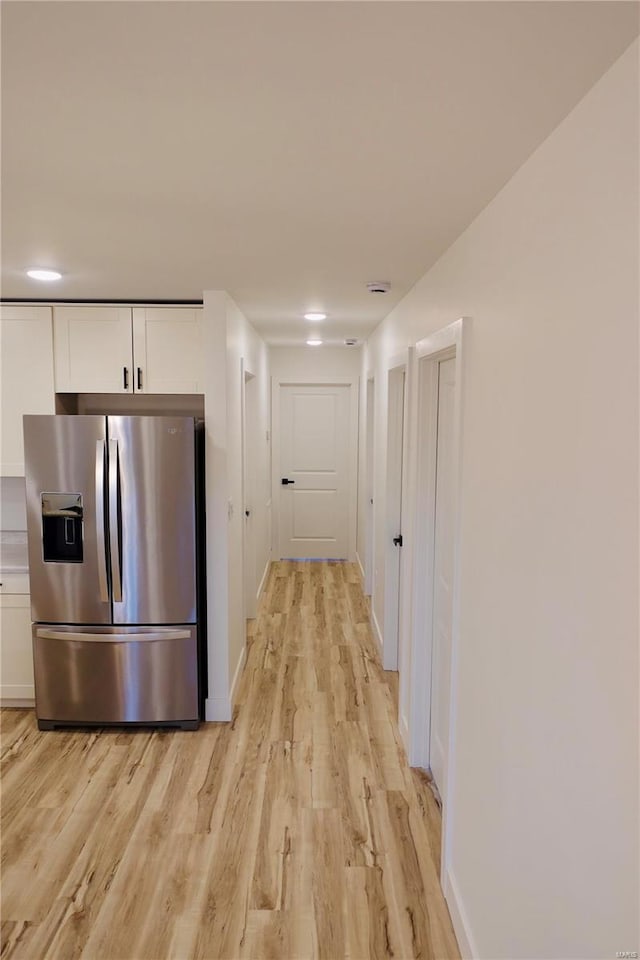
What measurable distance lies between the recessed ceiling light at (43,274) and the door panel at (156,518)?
0.70 m

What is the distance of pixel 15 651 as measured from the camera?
11.6 ft

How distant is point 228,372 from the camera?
3.40 m

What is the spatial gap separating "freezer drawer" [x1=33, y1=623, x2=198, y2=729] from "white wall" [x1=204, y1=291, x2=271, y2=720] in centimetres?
17

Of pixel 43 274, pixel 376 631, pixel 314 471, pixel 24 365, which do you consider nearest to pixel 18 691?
pixel 24 365

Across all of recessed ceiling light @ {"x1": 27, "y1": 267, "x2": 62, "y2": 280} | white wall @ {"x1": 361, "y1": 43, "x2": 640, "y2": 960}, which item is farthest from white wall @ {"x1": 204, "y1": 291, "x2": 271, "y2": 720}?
white wall @ {"x1": 361, "y1": 43, "x2": 640, "y2": 960}

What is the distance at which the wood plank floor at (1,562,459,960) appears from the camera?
206 cm

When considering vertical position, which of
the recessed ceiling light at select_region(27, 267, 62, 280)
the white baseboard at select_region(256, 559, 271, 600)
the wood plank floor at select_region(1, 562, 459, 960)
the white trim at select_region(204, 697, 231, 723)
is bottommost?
the wood plank floor at select_region(1, 562, 459, 960)

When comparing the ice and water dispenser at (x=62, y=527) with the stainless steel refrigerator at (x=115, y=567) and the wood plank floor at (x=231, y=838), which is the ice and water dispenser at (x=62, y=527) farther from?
the wood plank floor at (x=231, y=838)

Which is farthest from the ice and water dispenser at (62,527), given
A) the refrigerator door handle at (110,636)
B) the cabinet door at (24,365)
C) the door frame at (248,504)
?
the door frame at (248,504)

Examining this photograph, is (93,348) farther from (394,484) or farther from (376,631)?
(376,631)

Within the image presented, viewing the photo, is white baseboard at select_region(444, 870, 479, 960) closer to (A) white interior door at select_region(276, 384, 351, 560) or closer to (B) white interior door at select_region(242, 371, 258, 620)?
(B) white interior door at select_region(242, 371, 258, 620)

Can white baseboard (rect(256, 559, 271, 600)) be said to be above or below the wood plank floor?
above

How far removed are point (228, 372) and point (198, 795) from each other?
211 centimetres

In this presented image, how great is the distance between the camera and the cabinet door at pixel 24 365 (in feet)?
11.5
